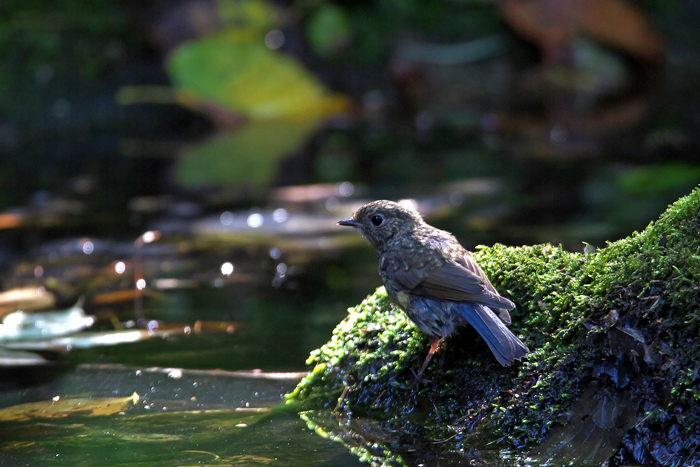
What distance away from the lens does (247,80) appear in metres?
13.6

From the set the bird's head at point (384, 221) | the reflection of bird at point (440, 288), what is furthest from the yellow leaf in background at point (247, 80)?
the reflection of bird at point (440, 288)

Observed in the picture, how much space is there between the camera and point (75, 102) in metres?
14.8

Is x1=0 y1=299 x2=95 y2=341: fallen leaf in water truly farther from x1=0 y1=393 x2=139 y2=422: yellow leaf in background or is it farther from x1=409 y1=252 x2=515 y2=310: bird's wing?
x1=409 y1=252 x2=515 y2=310: bird's wing

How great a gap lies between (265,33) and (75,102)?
392 cm

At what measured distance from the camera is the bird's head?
3807 mm

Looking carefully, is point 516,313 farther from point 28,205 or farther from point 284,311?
point 28,205

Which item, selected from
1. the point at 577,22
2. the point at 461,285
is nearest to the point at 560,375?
the point at 461,285

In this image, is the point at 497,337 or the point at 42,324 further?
Result: the point at 42,324

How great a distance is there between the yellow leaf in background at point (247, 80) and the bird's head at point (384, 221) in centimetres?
1005

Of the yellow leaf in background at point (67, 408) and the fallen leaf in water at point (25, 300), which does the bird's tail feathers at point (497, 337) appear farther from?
the fallen leaf in water at point (25, 300)

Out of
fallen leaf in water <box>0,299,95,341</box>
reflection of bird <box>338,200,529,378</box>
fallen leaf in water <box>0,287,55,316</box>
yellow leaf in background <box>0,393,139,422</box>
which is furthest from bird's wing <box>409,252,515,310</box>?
fallen leaf in water <box>0,287,55,316</box>

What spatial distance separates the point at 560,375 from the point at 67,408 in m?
2.36

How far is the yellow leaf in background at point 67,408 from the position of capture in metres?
3.65

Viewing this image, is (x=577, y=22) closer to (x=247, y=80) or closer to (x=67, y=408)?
(x=247, y=80)
